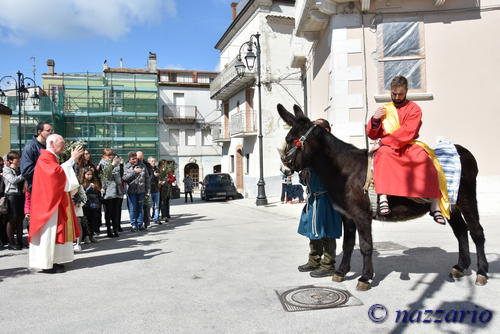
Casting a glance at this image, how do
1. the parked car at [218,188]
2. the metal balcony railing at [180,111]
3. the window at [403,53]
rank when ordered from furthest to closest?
the metal balcony railing at [180,111] → the parked car at [218,188] → the window at [403,53]

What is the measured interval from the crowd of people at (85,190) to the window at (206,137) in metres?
29.3

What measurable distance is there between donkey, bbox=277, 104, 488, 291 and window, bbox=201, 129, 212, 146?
118 ft

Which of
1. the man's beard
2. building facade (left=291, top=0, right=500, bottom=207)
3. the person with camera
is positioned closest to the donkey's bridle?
the man's beard

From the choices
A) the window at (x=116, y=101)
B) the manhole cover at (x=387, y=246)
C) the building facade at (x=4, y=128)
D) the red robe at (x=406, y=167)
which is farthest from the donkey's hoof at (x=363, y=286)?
the window at (x=116, y=101)

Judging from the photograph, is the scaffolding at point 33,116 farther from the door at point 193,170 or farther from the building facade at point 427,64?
the building facade at point 427,64

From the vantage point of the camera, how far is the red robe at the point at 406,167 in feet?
13.8

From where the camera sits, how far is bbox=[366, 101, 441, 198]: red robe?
165 inches

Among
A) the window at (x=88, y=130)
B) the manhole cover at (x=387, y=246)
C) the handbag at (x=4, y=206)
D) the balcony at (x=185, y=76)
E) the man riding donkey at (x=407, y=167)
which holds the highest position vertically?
the balcony at (x=185, y=76)

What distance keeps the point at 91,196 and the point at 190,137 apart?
106 ft

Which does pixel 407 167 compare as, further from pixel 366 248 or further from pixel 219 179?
pixel 219 179

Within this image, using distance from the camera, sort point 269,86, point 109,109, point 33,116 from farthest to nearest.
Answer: point 109,109 → point 33,116 → point 269,86

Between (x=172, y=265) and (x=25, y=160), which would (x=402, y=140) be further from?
(x=25, y=160)

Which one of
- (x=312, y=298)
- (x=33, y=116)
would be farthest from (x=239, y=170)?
(x=312, y=298)

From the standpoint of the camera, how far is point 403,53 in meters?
12.0
